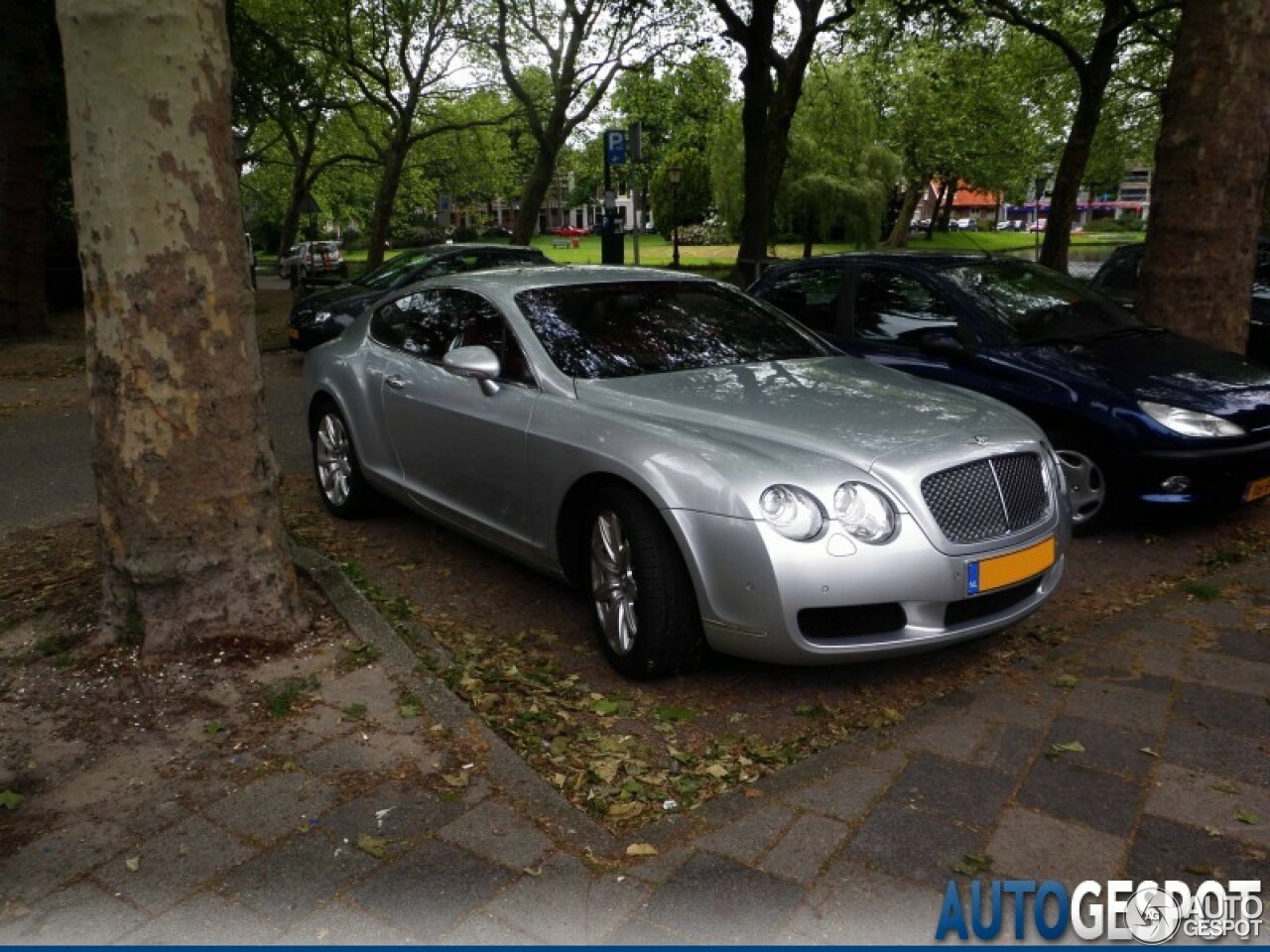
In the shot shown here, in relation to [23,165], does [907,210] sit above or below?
above

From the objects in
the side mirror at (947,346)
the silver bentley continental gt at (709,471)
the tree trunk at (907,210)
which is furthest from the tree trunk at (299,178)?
the silver bentley continental gt at (709,471)

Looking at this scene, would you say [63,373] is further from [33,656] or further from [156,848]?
[156,848]

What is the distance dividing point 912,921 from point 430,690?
6.13 feet

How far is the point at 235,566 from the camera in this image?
13.6 ft

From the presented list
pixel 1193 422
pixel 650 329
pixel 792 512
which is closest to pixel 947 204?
pixel 1193 422

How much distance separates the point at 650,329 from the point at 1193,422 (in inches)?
113

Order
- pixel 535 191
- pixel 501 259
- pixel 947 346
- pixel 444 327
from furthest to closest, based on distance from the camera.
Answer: pixel 535 191 → pixel 501 259 → pixel 947 346 → pixel 444 327

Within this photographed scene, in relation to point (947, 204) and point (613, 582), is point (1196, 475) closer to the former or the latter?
point (613, 582)

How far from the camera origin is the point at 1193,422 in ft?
18.3

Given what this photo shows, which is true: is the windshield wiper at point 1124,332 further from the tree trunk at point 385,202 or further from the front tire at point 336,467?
the tree trunk at point 385,202

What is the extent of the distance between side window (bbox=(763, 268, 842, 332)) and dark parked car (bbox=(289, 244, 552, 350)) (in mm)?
5536

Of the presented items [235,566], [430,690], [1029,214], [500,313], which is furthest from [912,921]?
[1029,214]

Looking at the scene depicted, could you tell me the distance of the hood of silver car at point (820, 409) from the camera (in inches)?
153

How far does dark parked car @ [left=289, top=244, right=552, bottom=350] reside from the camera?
40.5 feet
